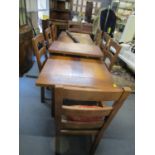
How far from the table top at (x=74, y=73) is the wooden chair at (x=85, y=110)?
0.71ft

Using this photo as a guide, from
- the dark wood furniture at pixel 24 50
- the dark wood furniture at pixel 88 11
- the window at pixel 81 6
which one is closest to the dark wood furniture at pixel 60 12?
the window at pixel 81 6

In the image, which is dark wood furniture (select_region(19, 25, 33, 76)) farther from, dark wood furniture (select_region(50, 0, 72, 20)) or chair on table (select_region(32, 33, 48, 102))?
dark wood furniture (select_region(50, 0, 72, 20))

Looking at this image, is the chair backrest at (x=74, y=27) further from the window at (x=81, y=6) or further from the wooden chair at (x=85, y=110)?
the wooden chair at (x=85, y=110)

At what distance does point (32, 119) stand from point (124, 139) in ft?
3.49

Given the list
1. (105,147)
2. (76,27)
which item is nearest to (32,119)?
(105,147)

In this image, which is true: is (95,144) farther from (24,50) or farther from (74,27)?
(74,27)

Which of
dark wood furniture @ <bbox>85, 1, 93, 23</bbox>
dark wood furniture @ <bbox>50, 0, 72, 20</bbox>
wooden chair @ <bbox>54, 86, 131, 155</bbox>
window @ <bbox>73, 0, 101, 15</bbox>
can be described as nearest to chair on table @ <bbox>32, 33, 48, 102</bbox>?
wooden chair @ <bbox>54, 86, 131, 155</bbox>

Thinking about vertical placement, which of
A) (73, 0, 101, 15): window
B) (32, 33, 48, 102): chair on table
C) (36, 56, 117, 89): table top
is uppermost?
(73, 0, 101, 15): window

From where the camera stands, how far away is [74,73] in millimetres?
1323

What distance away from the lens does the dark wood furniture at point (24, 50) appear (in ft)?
8.46

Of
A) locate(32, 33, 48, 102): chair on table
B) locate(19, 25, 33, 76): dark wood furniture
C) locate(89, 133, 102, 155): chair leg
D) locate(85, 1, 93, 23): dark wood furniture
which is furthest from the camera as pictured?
locate(85, 1, 93, 23): dark wood furniture

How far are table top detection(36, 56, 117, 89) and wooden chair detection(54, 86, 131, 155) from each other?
0.22 meters

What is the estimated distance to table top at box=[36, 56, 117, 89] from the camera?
1150 mm
